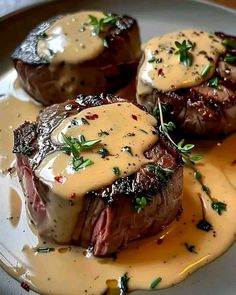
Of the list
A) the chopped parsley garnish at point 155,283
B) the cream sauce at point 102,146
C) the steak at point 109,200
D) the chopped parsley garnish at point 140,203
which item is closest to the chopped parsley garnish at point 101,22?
the cream sauce at point 102,146

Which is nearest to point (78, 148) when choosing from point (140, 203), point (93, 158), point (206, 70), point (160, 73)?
point (93, 158)

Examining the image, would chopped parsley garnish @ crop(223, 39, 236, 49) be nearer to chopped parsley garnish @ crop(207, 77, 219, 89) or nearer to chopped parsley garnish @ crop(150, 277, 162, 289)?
chopped parsley garnish @ crop(207, 77, 219, 89)

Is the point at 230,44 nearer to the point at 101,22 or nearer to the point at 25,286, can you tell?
the point at 101,22

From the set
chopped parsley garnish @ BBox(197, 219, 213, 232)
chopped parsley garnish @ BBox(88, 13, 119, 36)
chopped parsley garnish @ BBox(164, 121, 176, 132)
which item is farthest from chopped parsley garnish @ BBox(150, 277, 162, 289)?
chopped parsley garnish @ BBox(88, 13, 119, 36)

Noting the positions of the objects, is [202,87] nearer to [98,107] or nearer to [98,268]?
[98,107]

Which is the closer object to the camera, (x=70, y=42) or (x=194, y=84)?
(x=194, y=84)

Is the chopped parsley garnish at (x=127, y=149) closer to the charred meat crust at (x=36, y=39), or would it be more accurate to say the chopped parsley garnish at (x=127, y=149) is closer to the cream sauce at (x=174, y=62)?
the cream sauce at (x=174, y=62)
